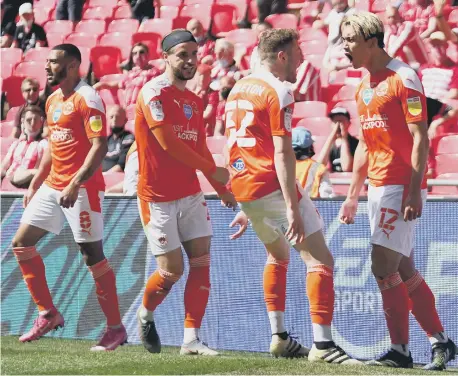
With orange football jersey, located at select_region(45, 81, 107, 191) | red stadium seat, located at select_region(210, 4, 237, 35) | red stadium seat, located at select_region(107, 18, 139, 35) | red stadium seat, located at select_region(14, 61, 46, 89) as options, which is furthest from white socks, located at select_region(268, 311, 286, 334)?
red stadium seat, located at select_region(14, 61, 46, 89)

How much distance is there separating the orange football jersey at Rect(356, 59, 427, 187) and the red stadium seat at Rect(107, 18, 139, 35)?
1046cm

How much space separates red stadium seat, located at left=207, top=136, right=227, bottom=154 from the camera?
40.8 ft

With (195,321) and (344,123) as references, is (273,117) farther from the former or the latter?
(344,123)

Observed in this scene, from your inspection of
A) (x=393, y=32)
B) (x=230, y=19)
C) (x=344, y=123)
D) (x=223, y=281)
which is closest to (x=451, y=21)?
(x=393, y=32)

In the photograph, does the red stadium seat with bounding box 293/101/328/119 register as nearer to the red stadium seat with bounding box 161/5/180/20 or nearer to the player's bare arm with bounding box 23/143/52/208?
the red stadium seat with bounding box 161/5/180/20

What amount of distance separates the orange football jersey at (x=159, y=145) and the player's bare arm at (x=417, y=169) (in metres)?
1.54

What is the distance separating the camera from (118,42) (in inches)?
666

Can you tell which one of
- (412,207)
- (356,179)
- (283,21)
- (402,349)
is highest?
(283,21)

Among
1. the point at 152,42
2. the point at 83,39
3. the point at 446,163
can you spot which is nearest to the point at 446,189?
the point at 446,163

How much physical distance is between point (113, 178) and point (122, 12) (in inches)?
236

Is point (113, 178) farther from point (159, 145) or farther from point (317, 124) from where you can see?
point (159, 145)

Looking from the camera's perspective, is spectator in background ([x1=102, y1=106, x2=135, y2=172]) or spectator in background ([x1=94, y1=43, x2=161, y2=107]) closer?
spectator in background ([x1=102, y1=106, x2=135, y2=172])

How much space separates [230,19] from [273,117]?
892cm

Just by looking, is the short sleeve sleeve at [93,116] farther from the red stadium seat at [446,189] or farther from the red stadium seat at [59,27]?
the red stadium seat at [59,27]
